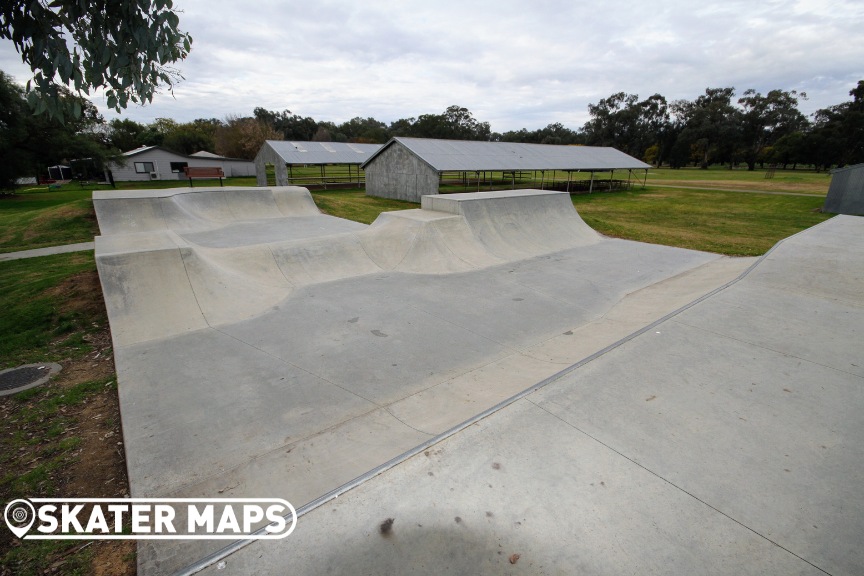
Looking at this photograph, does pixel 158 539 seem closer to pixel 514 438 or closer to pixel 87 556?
pixel 87 556

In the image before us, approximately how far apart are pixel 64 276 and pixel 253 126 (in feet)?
150

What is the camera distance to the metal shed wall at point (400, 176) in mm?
21859

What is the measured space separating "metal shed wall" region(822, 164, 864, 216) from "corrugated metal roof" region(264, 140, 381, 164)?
28279 millimetres

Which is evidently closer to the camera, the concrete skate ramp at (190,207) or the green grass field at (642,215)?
the concrete skate ramp at (190,207)

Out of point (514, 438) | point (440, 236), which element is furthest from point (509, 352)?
point (440, 236)

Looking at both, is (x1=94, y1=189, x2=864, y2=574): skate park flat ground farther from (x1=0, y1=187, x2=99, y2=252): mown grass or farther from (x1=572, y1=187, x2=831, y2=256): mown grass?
(x1=0, y1=187, x2=99, y2=252): mown grass

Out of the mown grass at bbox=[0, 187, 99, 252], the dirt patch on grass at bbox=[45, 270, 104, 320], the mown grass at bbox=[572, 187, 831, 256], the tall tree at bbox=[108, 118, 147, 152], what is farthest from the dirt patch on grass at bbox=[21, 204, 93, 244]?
the tall tree at bbox=[108, 118, 147, 152]

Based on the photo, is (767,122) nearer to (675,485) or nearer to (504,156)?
(504,156)

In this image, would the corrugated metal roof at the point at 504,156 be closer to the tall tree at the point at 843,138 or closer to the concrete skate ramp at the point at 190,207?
the concrete skate ramp at the point at 190,207

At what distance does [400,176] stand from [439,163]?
300 cm

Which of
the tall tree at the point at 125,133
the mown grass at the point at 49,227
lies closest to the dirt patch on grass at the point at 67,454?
the mown grass at the point at 49,227

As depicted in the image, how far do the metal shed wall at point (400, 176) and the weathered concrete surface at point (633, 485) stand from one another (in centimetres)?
1795

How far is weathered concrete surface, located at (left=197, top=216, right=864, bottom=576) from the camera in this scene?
7.68 ft

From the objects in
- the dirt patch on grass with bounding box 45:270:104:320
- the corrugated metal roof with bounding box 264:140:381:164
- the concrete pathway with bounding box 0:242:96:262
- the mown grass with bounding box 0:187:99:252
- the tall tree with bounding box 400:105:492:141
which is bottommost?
the dirt patch on grass with bounding box 45:270:104:320
